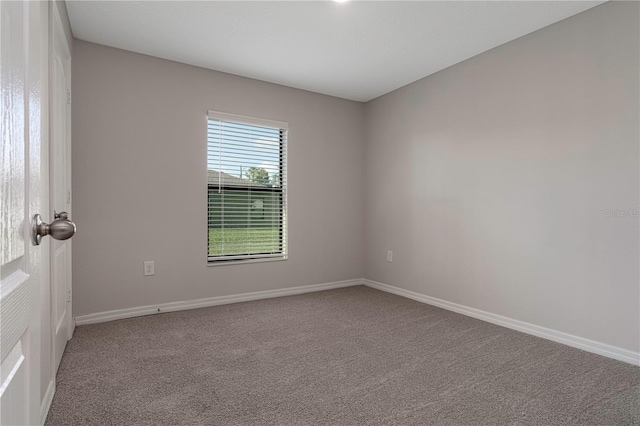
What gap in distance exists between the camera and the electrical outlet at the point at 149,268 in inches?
129

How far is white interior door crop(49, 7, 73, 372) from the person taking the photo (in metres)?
1.99

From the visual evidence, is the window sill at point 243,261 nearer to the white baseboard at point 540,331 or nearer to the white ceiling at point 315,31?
the white baseboard at point 540,331

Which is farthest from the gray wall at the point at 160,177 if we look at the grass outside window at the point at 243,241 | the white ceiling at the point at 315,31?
the white ceiling at the point at 315,31

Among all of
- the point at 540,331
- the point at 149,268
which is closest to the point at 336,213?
the point at 149,268

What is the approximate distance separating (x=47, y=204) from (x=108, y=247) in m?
1.40

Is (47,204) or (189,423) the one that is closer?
(189,423)

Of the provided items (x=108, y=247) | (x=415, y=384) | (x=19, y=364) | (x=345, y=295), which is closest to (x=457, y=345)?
(x=415, y=384)

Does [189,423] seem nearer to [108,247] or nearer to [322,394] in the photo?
[322,394]

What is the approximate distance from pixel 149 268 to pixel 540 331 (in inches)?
128

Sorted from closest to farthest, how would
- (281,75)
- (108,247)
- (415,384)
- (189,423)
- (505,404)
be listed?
(189,423) → (505,404) → (415,384) → (108,247) → (281,75)

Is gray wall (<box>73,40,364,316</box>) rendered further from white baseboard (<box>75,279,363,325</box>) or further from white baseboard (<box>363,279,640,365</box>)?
white baseboard (<box>363,279,640,365</box>)

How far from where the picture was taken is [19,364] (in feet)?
2.04

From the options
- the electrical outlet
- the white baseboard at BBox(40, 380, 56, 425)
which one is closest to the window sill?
the electrical outlet

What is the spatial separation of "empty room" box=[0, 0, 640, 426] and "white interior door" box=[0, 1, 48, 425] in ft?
2.82
